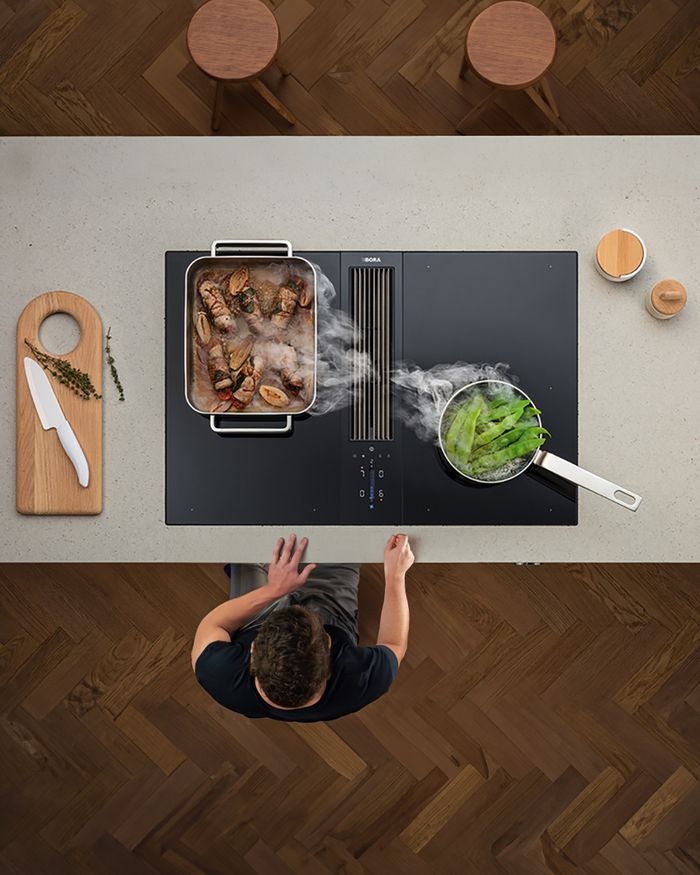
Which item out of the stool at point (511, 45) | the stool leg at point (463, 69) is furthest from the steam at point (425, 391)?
the stool leg at point (463, 69)

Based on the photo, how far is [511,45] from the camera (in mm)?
2227

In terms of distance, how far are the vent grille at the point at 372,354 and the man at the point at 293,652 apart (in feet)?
0.97

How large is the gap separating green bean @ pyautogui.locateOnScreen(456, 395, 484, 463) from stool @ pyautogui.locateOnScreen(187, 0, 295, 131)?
135 cm

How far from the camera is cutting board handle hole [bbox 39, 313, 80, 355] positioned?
181 cm

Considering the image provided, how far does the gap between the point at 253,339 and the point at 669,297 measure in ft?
3.40

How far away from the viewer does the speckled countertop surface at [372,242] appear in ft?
5.90

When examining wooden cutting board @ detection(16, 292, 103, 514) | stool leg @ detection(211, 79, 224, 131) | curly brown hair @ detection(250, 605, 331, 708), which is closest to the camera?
curly brown hair @ detection(250, 605, 331, 708)

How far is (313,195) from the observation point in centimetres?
181

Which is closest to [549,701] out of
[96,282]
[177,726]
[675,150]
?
[177,726]

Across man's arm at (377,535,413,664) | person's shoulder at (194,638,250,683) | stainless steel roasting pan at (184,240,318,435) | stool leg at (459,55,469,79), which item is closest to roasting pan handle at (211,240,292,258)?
stainless steel roasting pan at (184,240,318,435)

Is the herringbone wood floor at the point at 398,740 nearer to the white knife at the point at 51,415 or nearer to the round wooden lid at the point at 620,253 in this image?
the white knife at the point at 51,415

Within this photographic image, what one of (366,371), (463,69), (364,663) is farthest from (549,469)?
(463,69)

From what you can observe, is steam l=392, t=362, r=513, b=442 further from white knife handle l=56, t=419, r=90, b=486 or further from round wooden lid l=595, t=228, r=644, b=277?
white knife handle l=56, t=419, r=90, b=486

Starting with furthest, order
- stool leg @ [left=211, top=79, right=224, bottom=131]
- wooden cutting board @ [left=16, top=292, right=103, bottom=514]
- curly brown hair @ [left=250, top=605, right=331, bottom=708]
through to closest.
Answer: stool leg @ [left=211, top=79, right=224, bottom=131] → wooden cutting board @ [left=16, top=292, right=103, bottom=514] → curly brown hair @ [left=250, top=605, right=331, bottom=708]
